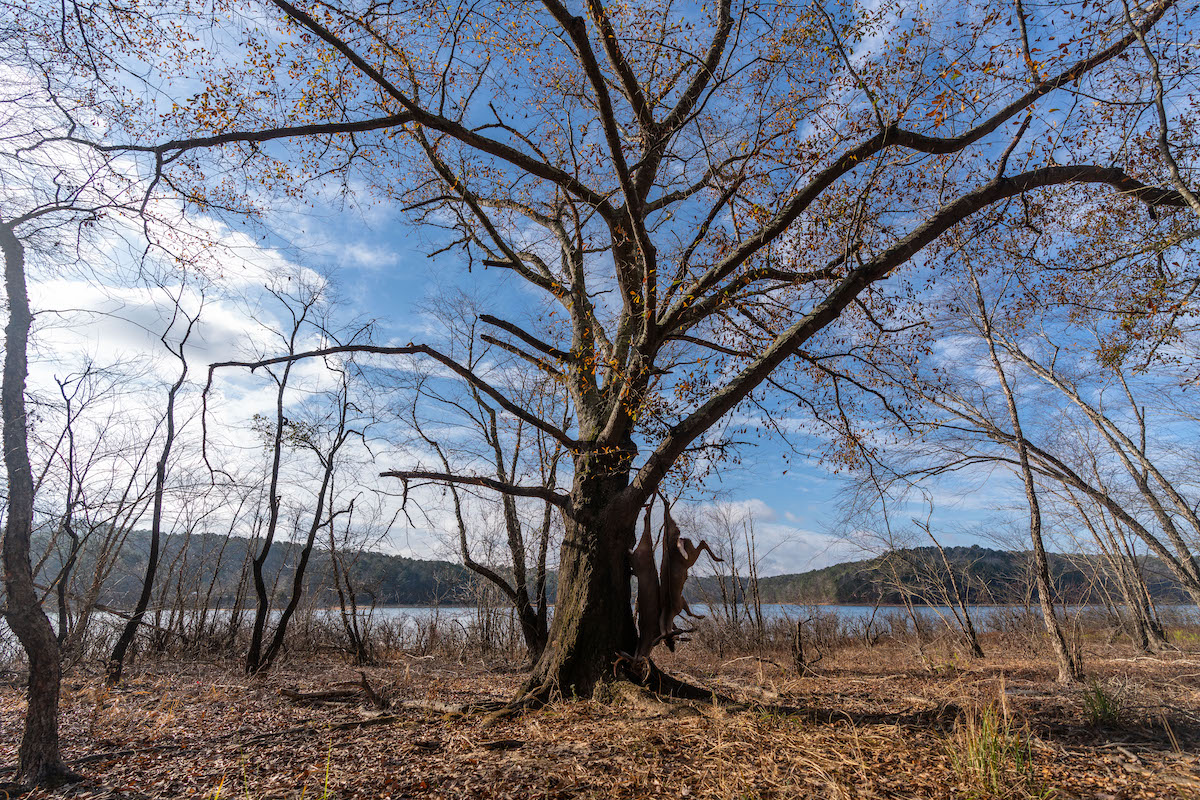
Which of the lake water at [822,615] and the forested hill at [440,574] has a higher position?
the forested hill at [440,574]

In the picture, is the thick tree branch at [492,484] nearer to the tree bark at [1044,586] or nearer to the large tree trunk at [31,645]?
the large tree trunk at [31,645]

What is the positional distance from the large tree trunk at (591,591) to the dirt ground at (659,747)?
0.38 meters

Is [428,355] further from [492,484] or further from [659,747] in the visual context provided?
[659,747]

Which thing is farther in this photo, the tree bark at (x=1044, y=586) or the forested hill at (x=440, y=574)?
the forested hill at (x=440, y=574)

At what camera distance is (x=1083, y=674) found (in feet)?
24.3

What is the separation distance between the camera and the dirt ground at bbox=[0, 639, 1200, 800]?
2861 mm

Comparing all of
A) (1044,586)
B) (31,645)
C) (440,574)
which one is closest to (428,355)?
(31,645)

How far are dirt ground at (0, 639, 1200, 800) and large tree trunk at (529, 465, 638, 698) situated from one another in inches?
15.0

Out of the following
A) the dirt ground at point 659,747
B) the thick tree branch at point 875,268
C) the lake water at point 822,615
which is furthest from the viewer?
the lake water at point 822,615

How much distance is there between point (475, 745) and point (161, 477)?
24.7 feet

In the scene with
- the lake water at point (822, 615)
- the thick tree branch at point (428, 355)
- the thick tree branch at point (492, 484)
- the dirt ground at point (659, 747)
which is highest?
the thick tree branch at point (428, 355)

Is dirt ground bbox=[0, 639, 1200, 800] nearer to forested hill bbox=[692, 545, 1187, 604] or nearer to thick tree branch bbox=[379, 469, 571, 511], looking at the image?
Result: thick tree branch bbox=[379, 469, 571, 511]

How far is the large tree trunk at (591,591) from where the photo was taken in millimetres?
5117

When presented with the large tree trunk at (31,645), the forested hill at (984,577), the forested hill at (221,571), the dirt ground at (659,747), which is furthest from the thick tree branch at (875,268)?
the forested hill at (221,571)
